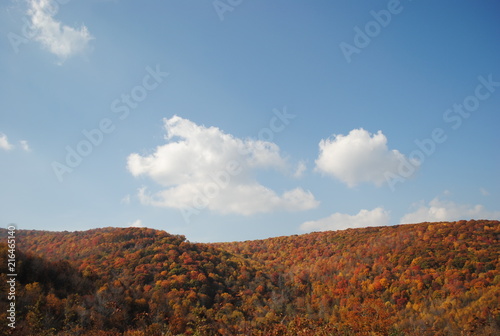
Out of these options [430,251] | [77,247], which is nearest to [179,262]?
[77,247]

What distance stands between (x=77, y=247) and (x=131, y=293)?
35096 mm

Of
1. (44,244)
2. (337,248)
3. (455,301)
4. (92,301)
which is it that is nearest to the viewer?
(92,301)

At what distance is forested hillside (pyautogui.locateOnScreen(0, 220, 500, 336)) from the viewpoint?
136 feet

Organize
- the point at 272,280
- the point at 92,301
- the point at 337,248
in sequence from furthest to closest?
1. the point at 337,248
2. the point at 272,280
3. the point at 92,301

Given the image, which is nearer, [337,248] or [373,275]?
[373,275]

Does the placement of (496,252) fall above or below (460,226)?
below

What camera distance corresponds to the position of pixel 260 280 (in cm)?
8656

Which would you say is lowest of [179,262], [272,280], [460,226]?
[272,280]

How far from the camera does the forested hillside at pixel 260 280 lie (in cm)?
4144

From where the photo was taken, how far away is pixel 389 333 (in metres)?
12.8

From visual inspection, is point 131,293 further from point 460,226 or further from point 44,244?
point 460,226

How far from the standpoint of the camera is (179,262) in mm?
78562

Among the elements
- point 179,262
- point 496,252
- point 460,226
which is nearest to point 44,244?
point 179,262

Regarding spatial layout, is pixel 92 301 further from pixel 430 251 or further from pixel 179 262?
pixel 430 251
